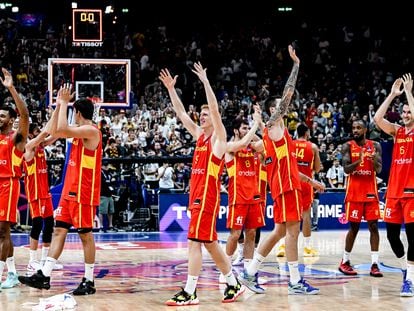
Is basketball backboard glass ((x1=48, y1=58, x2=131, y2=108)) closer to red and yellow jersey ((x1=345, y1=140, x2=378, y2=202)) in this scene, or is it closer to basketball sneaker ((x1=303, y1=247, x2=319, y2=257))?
basketball sneaker ((x1=303, y1=247, x2=319, y2=257))

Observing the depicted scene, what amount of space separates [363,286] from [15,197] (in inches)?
184

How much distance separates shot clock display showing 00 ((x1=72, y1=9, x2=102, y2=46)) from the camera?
19125 mm

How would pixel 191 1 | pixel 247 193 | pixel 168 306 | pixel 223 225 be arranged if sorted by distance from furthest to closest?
pixel 191 1 → pixel 223 225 → pixel 247 193 → pixel 168 306

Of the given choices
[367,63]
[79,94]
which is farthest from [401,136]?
[367,63]

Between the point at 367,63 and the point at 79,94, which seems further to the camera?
the point at 367,63

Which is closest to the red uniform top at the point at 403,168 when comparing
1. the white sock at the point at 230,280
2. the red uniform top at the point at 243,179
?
the red uniform top at the point at 243,179

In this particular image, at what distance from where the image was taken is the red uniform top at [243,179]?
36.8ft

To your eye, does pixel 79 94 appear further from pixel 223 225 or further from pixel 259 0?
pixel 259 0

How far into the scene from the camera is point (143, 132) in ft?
75.0

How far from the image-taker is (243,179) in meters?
11.3

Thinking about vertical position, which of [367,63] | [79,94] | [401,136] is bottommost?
[401,136]

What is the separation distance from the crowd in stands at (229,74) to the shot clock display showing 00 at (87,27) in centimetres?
260

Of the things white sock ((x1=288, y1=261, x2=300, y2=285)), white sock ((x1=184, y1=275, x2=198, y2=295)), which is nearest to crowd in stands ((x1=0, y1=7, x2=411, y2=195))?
white sock ((x1=288, y1=261, x2=300, y2=285))

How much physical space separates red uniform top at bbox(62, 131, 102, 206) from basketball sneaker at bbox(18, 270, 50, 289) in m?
1.02
